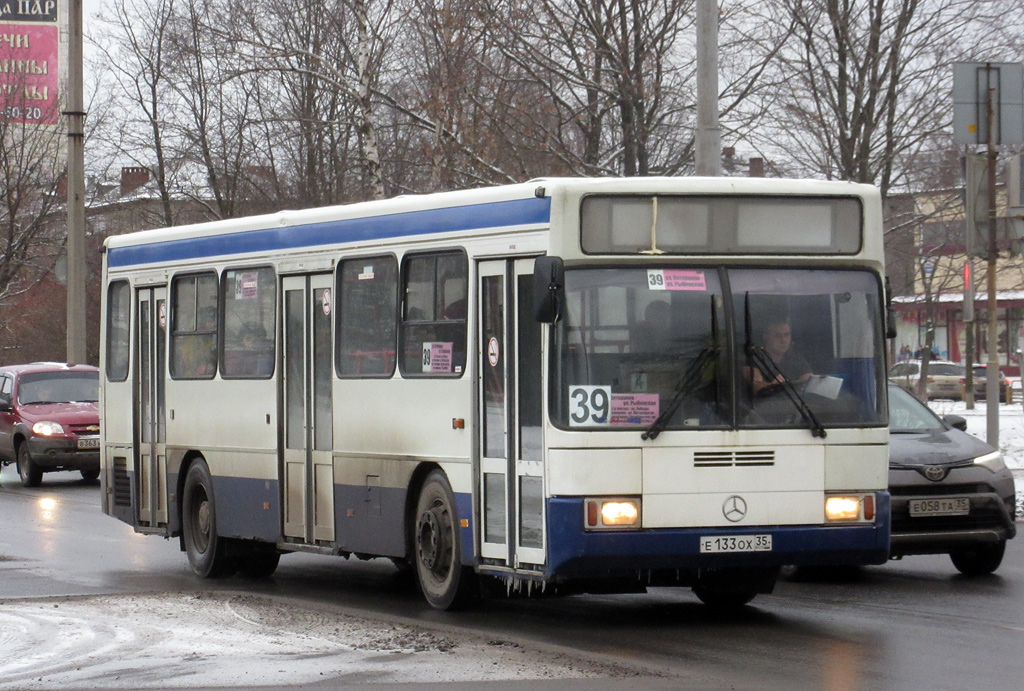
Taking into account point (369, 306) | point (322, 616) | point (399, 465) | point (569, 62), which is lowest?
point (322, 616)

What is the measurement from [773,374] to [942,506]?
3273 mm

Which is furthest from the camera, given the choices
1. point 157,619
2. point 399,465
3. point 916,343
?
point 916,343

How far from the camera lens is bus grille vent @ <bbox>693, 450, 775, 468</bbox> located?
973 cm

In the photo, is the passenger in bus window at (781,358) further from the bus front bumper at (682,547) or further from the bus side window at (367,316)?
the bus side window at (367,316)

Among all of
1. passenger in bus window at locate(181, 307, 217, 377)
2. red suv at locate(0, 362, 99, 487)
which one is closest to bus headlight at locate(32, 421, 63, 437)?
red suv at locate(0, 362, 99, 487)

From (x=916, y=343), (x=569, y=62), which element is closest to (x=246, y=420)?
(x=569, y=62)

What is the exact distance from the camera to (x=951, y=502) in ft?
41.3

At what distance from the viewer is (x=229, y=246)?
1371 centimetres

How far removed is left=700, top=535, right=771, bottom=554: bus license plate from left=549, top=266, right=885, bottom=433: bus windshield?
63 cm

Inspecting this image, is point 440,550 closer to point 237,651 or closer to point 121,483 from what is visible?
point 237,651

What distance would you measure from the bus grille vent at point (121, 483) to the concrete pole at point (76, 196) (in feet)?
48.2

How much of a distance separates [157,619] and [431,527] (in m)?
1.78

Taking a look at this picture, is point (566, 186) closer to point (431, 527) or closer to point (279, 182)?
point (431, 527)

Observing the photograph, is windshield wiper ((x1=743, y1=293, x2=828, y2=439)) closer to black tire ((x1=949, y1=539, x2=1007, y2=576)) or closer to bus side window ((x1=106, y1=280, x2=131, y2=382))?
black tire ((x1=949, y1=539, x2=1007, y2=576))
